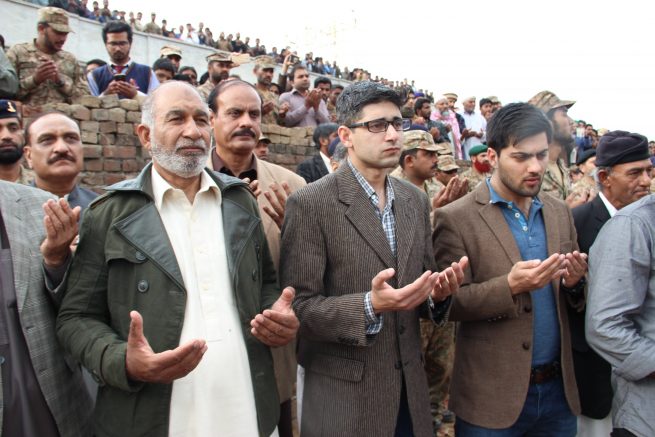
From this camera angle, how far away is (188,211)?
2.10 meters

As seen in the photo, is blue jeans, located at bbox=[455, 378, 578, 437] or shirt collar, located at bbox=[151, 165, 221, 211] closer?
shirt collar, located at bbox=[151, 165, 221, 211]

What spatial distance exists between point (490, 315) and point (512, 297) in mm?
142

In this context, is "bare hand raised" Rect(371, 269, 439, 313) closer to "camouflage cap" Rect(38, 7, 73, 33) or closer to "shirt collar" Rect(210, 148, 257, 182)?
"shirt collar" Rect(210, 148, 257, 182)

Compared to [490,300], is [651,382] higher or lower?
lower

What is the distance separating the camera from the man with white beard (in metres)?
1.81

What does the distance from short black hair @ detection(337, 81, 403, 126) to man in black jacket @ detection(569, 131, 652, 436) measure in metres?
1.55

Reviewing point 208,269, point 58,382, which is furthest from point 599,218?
point 58,382

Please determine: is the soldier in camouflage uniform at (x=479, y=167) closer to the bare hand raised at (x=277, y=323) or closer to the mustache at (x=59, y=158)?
the mustache at (x=59, y=158)

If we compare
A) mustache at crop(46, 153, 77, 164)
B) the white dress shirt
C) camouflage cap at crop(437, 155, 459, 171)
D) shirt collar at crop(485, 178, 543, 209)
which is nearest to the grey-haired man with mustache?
mustache at crop(46, 153, 77, 164)

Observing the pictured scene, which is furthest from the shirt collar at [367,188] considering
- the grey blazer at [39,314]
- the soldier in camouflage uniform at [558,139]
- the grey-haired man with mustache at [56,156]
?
the soldier in camouflage uniform at [558,139]

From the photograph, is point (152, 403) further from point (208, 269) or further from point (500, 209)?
point (500, 209)

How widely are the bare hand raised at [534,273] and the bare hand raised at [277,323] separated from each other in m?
1.07

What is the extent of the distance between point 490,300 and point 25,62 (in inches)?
255

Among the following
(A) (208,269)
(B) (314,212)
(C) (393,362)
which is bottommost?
(C) (393,362)
